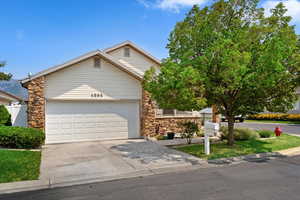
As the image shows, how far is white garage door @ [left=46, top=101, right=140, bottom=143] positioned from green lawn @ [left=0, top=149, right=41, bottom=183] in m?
2.77

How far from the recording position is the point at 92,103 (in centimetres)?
1216

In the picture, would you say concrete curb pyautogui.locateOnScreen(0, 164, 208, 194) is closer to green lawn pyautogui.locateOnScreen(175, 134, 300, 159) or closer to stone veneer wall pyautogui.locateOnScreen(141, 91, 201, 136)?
green lawn pyautogui.locateOnScreen(175, 134, 300, 159)

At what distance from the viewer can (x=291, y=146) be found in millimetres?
10281

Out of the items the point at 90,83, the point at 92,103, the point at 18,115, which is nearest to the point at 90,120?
the point at 92,103

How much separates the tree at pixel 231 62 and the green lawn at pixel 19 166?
521 cm

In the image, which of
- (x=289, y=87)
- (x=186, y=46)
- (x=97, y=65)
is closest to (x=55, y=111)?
(x=97, y=65)

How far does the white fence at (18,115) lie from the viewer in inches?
541

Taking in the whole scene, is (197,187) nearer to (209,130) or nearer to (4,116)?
(209,130)

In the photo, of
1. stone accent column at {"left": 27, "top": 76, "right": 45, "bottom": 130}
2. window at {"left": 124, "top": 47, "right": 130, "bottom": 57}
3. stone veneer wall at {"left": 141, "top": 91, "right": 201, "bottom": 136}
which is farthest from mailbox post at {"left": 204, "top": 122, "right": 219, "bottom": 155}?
window at {"left": 124, "top": 47, "right": 130, "bottom": 57}

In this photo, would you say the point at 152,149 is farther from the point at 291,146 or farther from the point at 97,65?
the point at 291,146

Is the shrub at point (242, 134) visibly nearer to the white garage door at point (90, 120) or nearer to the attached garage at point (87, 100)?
the attached garage at point (87, 100)

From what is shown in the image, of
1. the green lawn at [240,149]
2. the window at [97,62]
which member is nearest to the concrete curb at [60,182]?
the green lawn at [240,149]

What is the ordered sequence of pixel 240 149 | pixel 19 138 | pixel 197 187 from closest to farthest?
pixel 197 187
pixel 19 138
pixel 240 149

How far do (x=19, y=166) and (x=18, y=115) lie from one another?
9236 millimetres
